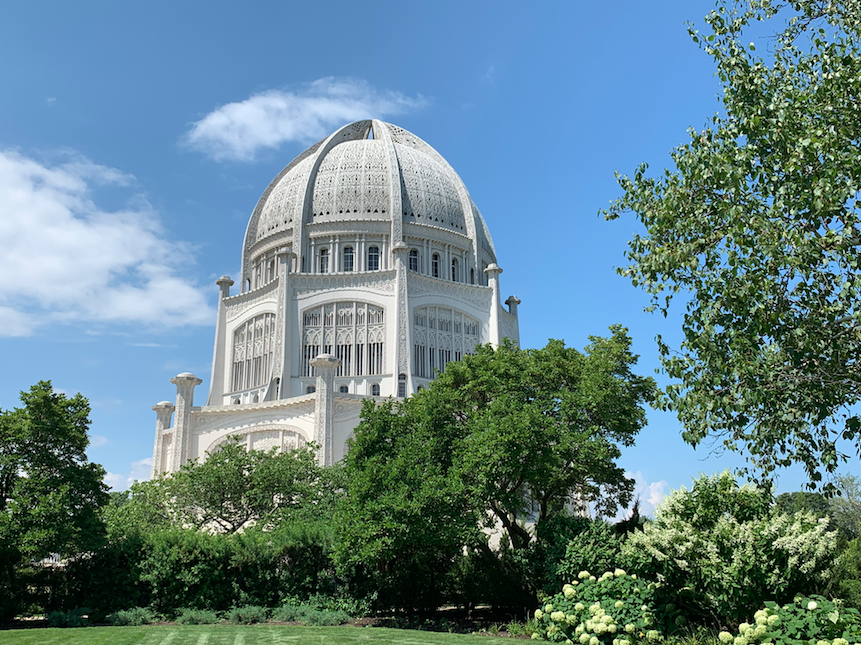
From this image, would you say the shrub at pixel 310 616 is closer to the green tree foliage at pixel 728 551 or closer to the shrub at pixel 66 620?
the shrub at pixel 66 620

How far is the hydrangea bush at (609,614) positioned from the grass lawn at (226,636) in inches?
59.5

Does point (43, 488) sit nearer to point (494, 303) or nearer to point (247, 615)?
point (247, 615)

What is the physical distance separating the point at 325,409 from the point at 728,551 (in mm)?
26275

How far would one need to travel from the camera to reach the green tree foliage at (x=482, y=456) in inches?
758

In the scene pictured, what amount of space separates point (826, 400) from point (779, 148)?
420 cm

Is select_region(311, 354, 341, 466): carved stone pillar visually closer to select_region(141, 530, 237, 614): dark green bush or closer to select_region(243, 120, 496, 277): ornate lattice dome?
select_region(141, 530, 237, 614): dark green bush

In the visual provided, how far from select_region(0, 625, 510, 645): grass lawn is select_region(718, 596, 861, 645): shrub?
5122mm

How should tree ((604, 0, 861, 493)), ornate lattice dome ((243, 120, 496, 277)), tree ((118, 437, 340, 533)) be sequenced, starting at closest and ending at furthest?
tree ((604, 0, 861, 493))
tree ((118, 437, 340, 533))
ornate lattice dome ((243, 120, 496, 277))

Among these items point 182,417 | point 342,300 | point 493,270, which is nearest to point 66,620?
point 182,417

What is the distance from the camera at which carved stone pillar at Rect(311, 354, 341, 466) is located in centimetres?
3769

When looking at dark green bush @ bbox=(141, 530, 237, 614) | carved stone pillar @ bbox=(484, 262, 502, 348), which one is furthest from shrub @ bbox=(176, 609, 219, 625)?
carved stone pillar @ bbox=(484, 262, 502, 348)

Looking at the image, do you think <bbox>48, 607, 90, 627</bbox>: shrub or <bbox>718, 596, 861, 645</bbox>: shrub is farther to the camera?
<bbox>48, 607, 90, 627</bbox>: shrub

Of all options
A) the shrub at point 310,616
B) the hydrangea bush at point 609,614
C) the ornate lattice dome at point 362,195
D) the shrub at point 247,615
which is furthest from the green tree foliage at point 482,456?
the ornate lattice dome at point 362,195

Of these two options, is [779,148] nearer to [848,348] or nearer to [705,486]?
[848,348]
